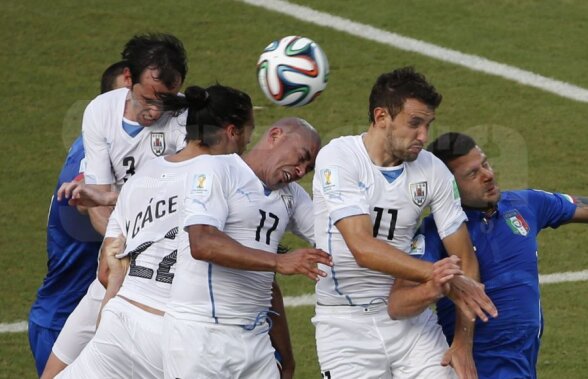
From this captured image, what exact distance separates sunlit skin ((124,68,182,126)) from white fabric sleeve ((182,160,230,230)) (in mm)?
1488

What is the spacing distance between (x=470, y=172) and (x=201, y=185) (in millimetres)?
1535

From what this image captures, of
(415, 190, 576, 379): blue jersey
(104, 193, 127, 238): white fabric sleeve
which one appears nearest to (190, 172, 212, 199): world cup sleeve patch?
(104, 193, 127, 238): white fabric sleeve

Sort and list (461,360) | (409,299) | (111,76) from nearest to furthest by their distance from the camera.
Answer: (409,299)
(461,360)
(111,76)

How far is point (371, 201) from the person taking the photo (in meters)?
7.02

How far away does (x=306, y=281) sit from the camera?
11.0 meters

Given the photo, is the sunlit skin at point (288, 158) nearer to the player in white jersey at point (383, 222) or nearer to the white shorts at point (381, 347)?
the player in white jersey at point (383, 222)

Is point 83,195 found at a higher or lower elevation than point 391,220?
lower

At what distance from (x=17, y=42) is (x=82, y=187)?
23.9ft

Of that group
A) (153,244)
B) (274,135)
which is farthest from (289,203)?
(153,244)

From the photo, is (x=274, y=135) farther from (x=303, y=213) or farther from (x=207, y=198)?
(x=207, y=198)

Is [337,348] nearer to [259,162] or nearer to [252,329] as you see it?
[252,329]

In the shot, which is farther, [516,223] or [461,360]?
[516,223]

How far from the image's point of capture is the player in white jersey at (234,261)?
264 inches

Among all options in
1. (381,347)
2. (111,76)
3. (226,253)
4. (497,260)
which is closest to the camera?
(226,253)
